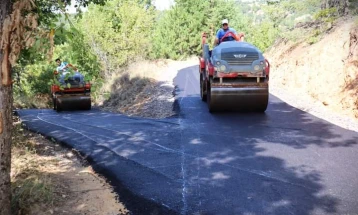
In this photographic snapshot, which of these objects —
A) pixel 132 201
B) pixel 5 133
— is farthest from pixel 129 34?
pixel 5 133

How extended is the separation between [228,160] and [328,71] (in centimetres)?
816

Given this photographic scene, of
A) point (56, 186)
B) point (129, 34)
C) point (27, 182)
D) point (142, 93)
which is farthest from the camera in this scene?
point (129, 34)

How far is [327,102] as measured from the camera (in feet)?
37.2

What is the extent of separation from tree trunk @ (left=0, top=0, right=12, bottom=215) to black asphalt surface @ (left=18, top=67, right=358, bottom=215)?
1.62 meters

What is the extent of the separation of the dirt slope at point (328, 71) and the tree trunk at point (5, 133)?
903 cm

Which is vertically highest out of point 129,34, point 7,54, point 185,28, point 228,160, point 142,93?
point 185,28

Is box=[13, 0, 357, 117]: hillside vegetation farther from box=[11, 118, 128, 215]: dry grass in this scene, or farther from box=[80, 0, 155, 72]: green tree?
box=[11, 118, 128, 215]: dry grass

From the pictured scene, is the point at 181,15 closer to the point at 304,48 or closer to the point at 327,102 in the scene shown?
the point at 304,48

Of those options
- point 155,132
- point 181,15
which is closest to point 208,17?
point 181,15

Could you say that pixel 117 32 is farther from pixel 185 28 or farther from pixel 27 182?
pixel 27 182

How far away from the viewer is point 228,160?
20.7 feet

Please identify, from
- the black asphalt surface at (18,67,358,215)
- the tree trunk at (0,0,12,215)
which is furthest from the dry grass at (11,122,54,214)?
the black asphalt surface at (18,67,358,215)

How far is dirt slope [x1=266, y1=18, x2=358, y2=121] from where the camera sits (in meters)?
11.0

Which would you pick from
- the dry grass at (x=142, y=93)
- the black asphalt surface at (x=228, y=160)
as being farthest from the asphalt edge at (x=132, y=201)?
the dry grass at (x=142, y=93)
